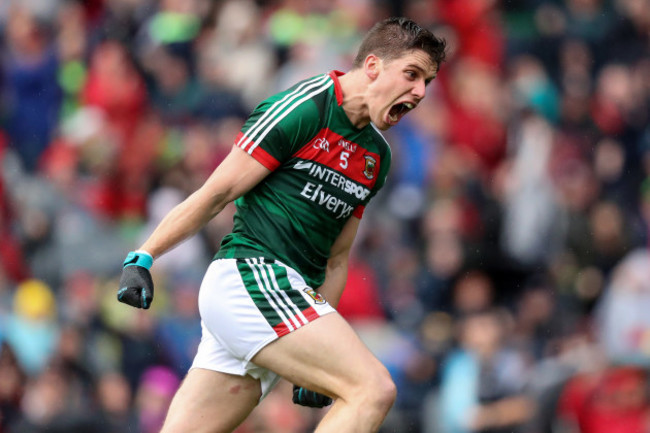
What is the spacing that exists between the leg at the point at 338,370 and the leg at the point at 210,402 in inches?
15.4

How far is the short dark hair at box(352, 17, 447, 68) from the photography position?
5.34 m

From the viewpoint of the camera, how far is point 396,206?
10.7 m

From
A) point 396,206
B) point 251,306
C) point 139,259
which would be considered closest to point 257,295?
point 251,306

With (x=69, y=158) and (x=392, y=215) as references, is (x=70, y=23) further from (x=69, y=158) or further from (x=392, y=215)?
(x=392, y=215)

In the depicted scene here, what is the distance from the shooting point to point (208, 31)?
499 inches

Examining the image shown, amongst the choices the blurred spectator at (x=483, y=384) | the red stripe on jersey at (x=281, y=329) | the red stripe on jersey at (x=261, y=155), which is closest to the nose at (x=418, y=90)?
the red stripe on jersey at (x=261, y=155)

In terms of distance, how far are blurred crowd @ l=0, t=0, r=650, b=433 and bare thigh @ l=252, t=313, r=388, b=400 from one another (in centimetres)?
390

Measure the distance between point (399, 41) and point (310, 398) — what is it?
1873 millimetres

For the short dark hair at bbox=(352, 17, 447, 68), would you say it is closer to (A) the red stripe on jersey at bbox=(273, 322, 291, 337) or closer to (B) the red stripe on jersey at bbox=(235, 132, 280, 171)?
(B) the red stripe on jersey at bbox=(235, 132, 280, 171)

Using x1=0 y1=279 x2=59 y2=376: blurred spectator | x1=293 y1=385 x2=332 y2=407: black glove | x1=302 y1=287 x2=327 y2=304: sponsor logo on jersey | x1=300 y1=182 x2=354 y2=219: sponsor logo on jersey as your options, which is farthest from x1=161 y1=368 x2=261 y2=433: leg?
x1=0 y1=279 x2=59 y2=376: blurred spectator

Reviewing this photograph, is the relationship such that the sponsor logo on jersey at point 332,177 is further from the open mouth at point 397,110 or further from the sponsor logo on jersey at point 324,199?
the open mouth at point 397,110

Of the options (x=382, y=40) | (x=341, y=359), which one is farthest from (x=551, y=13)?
(x=341, y=359)

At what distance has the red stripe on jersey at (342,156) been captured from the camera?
5.33m

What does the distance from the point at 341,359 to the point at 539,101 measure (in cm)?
692
